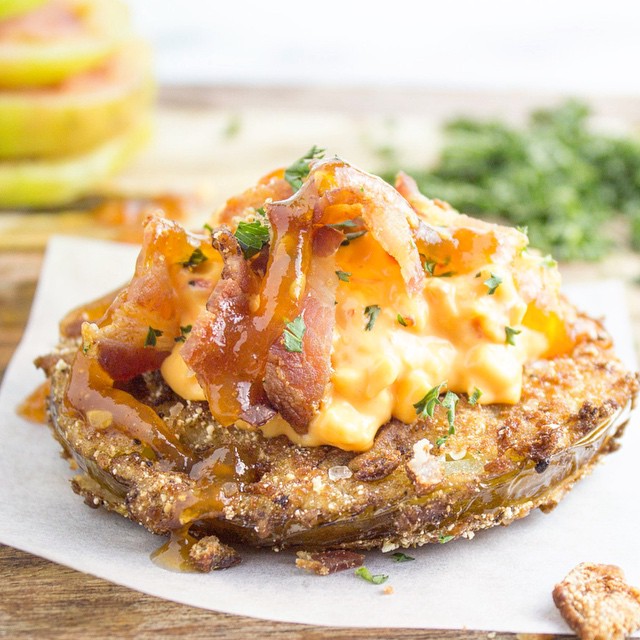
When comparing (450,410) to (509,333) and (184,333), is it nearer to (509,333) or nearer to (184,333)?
(509,333)

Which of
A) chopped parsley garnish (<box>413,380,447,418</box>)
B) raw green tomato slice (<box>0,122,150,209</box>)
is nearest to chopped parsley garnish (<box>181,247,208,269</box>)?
chopped parsley garnish (<box>413,380,447,418</box>)

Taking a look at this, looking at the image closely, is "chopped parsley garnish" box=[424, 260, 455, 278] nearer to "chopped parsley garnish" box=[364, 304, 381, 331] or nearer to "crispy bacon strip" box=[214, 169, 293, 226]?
"chopped parsley garnish" box=[364, 304, 381, 331]

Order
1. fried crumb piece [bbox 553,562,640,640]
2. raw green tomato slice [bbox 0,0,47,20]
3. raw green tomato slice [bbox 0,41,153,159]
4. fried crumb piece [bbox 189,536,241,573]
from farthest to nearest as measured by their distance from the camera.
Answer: raw green tomato slice [bbox 0,41,153,159], raw green tomato slice [bbox 0,0,47,20], fried crumb piece [bbox 189,536,241,573], fried crumb piece [bbox 553,562,640,640]

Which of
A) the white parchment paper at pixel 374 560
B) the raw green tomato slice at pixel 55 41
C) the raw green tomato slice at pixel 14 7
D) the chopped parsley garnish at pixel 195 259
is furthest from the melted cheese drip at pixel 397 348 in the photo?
the raw green tomato slice at pixel 14 7

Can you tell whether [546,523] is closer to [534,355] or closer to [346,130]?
[534,355]

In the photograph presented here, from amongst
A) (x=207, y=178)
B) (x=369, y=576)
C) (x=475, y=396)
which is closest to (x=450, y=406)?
(x=475, y=396)

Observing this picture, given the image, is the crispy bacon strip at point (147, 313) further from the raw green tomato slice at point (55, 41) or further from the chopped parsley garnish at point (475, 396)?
the raw green tomato slice at point (55, 41)

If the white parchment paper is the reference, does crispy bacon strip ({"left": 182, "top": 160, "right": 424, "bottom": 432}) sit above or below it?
above
